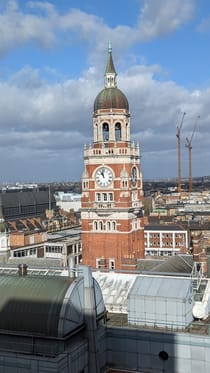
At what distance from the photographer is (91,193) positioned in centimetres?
5725

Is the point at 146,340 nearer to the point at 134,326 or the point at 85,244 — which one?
the point at 134,326

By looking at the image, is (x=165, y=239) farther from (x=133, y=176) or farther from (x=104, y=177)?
(x=104, y=177)

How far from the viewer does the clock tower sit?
56.2 meters

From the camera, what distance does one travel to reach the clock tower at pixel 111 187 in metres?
56.2

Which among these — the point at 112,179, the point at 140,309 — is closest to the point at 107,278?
the point at 140,309

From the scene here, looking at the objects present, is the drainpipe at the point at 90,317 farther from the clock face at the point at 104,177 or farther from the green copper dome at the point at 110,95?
the green copper dome at the point at 110,95

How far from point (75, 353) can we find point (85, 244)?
118ft

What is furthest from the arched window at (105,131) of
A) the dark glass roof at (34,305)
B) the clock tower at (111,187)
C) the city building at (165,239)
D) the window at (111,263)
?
the city building at (165,239)

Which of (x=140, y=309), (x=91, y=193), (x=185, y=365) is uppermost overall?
(x=91, y=193)

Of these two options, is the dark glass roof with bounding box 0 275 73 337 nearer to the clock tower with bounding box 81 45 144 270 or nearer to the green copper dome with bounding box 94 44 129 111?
the clock tower with bounding box 81 45 144 270

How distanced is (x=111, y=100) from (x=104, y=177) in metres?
8.26

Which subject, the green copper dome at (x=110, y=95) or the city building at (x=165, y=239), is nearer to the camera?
the green copper dome at (x=110, y=95)

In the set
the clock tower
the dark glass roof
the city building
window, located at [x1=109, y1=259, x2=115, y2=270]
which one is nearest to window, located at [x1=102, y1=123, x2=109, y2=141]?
the clock tower

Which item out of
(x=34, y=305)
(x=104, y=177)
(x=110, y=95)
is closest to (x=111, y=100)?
(x=110, y=95)
